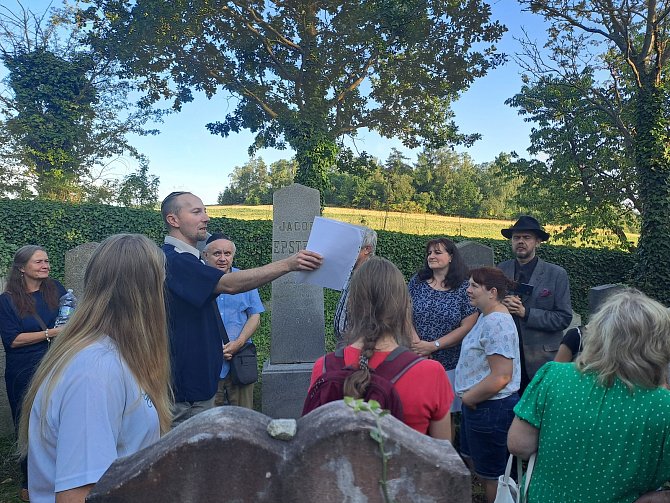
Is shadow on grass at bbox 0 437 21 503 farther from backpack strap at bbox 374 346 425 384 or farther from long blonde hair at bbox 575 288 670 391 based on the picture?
long blonde hair at bbox 575 288 670 391

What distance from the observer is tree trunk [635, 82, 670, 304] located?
13000mm

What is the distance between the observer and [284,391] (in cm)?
593

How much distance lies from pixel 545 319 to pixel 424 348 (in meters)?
1.09

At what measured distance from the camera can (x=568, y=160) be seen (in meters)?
16.8

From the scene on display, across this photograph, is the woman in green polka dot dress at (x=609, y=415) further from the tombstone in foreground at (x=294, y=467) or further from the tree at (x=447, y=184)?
the tree at (x=447, y=184)

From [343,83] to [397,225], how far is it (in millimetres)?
6221

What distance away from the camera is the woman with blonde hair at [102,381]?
4.38 feet

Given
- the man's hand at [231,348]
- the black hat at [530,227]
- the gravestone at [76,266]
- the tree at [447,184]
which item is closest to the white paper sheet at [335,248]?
the man's hand at [231,348]

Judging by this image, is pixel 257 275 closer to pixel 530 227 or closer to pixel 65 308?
pixel 65 308

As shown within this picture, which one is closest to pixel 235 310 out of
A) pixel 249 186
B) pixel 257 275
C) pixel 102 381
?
pixel 257 275

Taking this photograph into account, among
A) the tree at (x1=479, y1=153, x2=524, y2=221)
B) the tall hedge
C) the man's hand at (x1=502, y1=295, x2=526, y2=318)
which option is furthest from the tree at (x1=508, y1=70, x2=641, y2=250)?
the tree at (x1=479, y1=153, x2=524, y2=221)

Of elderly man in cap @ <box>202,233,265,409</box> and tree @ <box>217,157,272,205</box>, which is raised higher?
tree @ <box>217,157,272,205</box>

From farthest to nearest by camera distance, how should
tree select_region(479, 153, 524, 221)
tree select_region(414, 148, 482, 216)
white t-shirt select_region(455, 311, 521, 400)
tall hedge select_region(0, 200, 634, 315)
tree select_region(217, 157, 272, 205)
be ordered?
1. tree select_region(414, 148, 482, 216)
2. tree select_region(479, 153, 524, 221)
3. tree select_region(217, 157, 272, 205)
4. tall hedge select_region(0, 200, 634, 315)
5. white t-shirt select_region(455, 311, 521, 400)

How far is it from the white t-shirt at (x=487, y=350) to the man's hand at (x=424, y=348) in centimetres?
52
